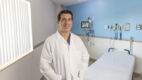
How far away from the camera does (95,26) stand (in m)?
3.61

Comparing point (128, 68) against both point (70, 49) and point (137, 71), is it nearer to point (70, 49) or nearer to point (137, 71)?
point (137, 71)

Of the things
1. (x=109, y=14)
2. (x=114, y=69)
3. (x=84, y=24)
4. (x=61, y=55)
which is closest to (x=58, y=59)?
(x=61, y=55)

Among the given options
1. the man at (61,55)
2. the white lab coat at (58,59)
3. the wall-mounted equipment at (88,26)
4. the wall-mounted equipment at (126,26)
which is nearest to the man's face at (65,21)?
the man at (61,55)

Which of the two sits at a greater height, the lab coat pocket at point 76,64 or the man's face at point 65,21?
the man's face at point 65,21

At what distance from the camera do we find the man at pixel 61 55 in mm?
1108

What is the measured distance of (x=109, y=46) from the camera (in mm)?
3291

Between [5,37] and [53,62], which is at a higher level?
[5,37]

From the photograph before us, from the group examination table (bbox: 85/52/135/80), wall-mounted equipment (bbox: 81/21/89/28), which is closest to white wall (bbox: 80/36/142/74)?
examination table (bbox: 85/52/135/80)

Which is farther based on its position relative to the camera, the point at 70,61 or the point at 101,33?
the point at 101,33

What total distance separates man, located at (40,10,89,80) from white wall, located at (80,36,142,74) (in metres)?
2.26

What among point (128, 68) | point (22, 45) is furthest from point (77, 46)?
point (128, 68)

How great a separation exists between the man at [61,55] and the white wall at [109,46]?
2258 millimetres

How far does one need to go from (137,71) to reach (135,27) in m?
1.19

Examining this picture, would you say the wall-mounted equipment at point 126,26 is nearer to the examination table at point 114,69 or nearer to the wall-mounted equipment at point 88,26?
the examination table at point 114,69
